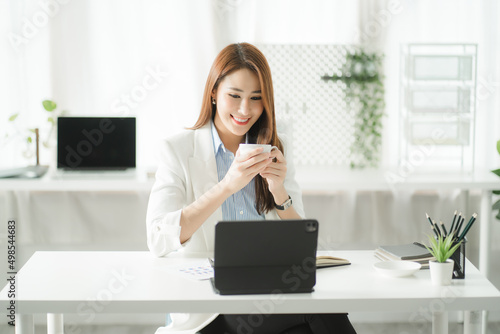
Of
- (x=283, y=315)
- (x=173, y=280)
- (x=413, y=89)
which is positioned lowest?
(x=283, y=315)

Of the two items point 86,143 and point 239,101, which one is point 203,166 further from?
point 86,143

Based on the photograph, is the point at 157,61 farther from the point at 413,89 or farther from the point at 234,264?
the point at 234,264

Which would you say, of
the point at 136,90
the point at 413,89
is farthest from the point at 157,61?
the point at 413,89

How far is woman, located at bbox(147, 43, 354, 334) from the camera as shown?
6.01 ft

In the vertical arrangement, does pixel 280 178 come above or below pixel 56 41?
below

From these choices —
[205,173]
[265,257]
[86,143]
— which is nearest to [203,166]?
[205,173]

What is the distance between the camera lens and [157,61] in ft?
11.1

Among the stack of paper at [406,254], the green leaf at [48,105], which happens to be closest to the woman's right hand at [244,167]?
the stack of paper at [406,254]

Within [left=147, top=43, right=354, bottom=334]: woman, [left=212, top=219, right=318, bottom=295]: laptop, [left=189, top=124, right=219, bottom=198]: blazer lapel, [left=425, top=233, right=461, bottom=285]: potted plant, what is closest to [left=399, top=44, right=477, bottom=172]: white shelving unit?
[left=147, top=43, right=354, bottom=334]: woman

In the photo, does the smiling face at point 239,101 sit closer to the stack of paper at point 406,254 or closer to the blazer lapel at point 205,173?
the blazer lapel at point 205,173

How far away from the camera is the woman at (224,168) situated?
6.01 feet

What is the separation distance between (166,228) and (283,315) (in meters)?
0.43

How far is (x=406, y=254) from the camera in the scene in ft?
5.70

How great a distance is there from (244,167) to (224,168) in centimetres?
29
